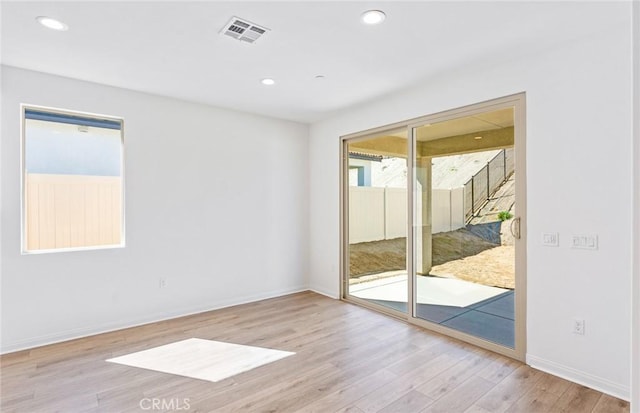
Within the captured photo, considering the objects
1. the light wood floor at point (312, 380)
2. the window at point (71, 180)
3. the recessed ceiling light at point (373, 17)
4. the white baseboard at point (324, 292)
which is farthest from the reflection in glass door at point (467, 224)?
the window at point (71, 180)

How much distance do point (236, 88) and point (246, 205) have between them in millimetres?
1631

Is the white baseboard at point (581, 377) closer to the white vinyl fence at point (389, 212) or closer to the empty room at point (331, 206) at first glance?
the empty room at point (331, 206)

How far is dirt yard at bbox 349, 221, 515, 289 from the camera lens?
9.82ft

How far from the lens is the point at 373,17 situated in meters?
2.21

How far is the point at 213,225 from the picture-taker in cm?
423

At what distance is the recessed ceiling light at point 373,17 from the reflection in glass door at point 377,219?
5.89 ft

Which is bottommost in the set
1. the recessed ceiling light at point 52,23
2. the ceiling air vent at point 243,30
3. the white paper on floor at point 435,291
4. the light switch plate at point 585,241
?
the white paper on floor at point 435,291

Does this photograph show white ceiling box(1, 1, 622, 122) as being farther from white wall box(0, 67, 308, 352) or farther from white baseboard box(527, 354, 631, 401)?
white baseboard box(527, 354, 631, 401)

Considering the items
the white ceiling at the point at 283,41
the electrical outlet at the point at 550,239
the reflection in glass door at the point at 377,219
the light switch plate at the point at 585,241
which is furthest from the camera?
the reflection in glass door at the point at 377,219

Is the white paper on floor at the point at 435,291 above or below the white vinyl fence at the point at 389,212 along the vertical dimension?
below

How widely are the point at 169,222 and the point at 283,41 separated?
256 cm

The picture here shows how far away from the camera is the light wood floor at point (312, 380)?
2173 mm

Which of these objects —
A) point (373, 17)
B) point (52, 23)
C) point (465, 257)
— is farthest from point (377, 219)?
point (52, 23)

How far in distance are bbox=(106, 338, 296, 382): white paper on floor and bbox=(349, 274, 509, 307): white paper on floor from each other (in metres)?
1.70
